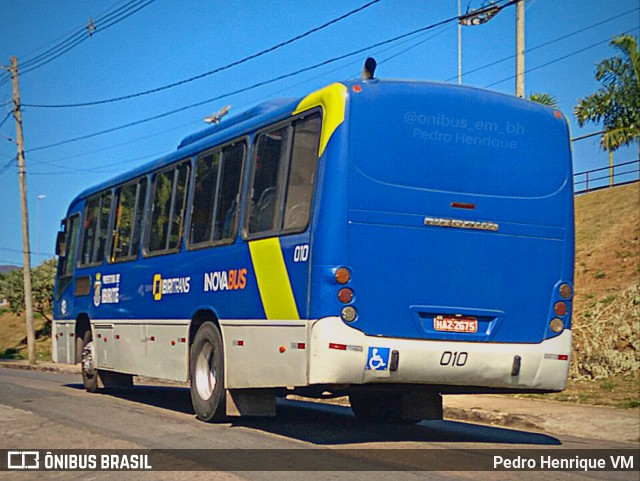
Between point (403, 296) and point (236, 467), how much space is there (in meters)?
2.31

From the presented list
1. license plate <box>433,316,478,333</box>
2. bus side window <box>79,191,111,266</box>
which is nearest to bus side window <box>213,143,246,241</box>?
license plate <box>433,316,478,333</box>

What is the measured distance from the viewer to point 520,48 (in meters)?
19.6

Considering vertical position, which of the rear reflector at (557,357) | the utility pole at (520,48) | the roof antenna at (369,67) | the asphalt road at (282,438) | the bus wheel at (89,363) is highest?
the utility pole at (520,48)

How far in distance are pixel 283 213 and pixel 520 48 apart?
37.3 feet

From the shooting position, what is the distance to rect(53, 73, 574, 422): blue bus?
9023mm

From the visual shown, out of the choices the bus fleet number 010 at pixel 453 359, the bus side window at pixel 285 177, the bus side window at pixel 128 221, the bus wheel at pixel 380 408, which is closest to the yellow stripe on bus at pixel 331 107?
the bus side window at pixel 285 177

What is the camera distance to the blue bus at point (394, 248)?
9.02 meters

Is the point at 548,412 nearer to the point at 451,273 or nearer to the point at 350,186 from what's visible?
the point at 451,273

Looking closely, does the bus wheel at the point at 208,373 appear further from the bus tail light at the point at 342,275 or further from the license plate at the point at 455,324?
the license plate at the point at 455,324

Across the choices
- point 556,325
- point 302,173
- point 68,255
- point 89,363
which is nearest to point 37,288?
point 68,255

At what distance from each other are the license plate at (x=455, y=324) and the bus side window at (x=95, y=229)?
8.37 m

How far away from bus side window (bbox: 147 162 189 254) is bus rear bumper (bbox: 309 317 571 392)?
4.39 meters

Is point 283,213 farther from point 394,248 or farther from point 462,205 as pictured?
point 462,205

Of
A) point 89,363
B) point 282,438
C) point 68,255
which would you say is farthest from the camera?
point 68,255
